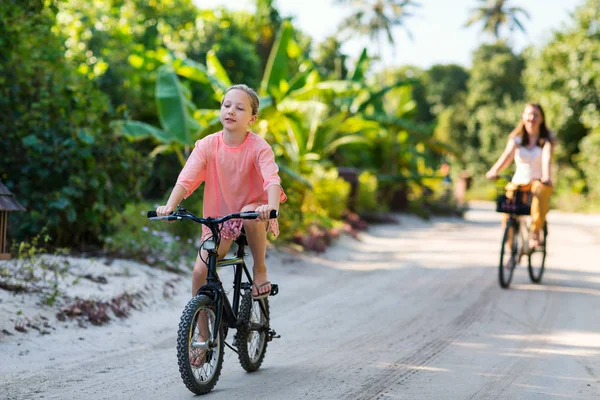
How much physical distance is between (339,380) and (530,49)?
32736mm

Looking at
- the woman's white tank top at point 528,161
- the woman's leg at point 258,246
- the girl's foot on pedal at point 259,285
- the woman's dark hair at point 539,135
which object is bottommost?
the girl's foot on pedal at point 259,285

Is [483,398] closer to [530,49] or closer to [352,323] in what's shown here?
[352,323]

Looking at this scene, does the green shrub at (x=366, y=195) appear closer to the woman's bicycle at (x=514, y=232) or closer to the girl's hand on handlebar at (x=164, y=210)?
the woman's bicycle at (x=514, y=232)

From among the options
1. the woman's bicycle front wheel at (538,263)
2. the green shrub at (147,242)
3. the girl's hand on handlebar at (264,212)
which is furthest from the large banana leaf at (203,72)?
the girl's hand on handlebar at (264,212)

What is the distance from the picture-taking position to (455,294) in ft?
29.2

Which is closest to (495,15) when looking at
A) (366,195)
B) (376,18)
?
(376,18)

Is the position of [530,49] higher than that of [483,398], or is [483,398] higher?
[530,49]

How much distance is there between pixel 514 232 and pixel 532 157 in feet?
3.18

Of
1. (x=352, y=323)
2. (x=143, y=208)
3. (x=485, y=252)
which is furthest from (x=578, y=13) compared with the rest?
(x=352, y=323)

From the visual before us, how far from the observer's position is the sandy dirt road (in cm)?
471

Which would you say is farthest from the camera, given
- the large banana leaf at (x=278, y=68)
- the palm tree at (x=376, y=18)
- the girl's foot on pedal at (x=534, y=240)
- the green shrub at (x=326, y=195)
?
the palm tree at (x=376, y=18)

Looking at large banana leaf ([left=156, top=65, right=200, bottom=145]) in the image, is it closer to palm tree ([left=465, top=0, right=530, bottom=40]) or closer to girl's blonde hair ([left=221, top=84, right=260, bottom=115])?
girl's blonde hair ([left=221, top=84, right=260, bottom=115])

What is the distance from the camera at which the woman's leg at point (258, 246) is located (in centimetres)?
473

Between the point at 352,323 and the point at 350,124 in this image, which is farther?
the point at 350,124
